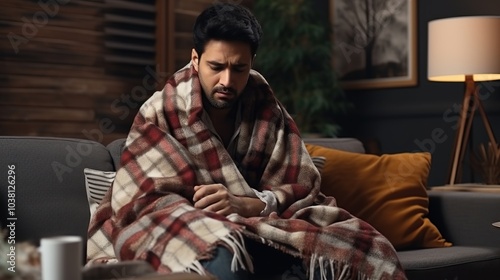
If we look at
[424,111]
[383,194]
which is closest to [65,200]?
[383,194]

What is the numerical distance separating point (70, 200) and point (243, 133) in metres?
0.53

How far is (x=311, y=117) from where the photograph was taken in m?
4.24

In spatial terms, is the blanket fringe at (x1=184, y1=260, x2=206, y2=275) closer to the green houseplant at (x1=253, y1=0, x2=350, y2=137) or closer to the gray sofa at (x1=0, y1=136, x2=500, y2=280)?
the gray sofa at (x1=0, y1=136, x2=500, y2=280)

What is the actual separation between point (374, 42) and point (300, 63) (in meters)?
0.48

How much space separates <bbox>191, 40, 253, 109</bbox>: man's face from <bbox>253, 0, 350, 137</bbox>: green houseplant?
202 cm

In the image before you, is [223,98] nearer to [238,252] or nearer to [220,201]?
[220,201]

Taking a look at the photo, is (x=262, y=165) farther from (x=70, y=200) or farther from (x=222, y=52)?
(x=70, y=200)

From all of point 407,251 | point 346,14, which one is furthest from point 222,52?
point 346,14

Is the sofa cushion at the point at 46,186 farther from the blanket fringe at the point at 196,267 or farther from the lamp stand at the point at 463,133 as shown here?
the lamp stand at the point at 463,133

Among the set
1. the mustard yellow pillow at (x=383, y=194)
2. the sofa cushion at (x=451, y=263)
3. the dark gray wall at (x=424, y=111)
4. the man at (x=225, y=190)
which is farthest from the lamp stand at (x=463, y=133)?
the man at (x=225, y=190)

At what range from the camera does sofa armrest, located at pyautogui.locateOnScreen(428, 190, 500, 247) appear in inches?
98.9

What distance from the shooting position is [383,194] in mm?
2527

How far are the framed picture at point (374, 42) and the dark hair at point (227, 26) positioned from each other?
225cm

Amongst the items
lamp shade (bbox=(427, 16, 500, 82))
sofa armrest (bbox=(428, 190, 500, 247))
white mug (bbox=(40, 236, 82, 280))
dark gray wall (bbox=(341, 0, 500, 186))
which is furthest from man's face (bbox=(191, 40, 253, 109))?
dark gray wall (bbox=(341, 0, 500, 186))
